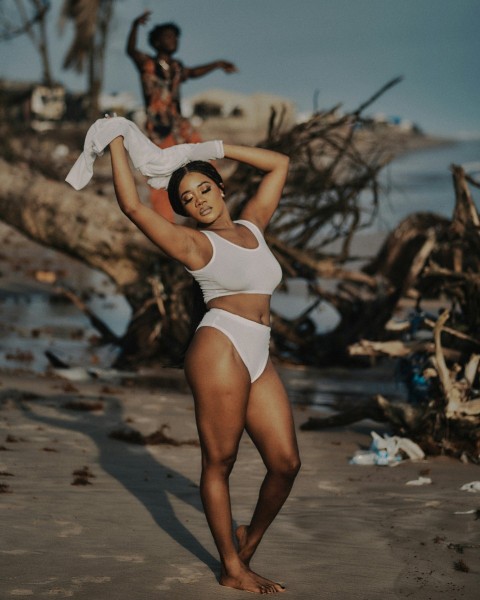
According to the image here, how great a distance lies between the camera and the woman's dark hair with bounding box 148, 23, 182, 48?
11.0 metres

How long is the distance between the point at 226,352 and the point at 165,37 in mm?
6849

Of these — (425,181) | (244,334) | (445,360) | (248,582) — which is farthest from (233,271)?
(425,181)

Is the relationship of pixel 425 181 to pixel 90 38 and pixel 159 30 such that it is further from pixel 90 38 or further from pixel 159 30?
pixel 159 30

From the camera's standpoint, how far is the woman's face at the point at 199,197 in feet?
16.0

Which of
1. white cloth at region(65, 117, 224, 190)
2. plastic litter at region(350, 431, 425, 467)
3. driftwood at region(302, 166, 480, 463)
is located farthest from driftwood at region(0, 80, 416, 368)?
white cloth at region(65, 117, 224, 190)

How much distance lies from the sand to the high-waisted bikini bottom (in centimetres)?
87

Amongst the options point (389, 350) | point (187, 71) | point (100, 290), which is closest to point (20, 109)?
point (100, 290)

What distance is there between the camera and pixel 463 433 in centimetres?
761

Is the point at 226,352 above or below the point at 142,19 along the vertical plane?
below

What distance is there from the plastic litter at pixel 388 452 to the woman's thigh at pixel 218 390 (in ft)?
9.33

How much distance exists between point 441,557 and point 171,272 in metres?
6.31

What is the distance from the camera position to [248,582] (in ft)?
15.5

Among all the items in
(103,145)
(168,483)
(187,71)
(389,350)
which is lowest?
(168,483)

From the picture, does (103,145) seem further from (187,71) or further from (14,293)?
(14,293)
